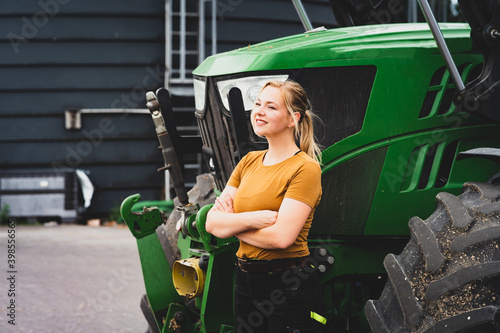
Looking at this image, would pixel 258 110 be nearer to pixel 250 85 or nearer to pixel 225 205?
pixel 225 205

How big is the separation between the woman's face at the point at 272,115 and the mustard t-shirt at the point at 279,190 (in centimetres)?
12

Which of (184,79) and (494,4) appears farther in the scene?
(184,79)

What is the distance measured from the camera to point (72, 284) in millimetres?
6219

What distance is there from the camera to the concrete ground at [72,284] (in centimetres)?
501

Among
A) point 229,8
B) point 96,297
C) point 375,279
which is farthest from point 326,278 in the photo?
point 229,8

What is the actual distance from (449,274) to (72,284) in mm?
4544

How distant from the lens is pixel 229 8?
1085 centimetres

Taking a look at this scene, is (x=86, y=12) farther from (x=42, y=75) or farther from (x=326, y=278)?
(x=326, y=278)

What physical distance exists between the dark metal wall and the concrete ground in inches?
69.9

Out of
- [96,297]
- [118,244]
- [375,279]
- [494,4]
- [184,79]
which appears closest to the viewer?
[494,4]

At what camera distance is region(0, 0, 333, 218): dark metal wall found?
10.7 m

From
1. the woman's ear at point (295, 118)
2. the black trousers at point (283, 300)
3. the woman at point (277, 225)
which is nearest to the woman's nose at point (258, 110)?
the woman at point (277, 225)

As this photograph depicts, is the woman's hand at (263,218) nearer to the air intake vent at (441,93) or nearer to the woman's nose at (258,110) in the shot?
the woman's nose at (258,110)

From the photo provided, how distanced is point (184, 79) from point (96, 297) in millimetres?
5274
